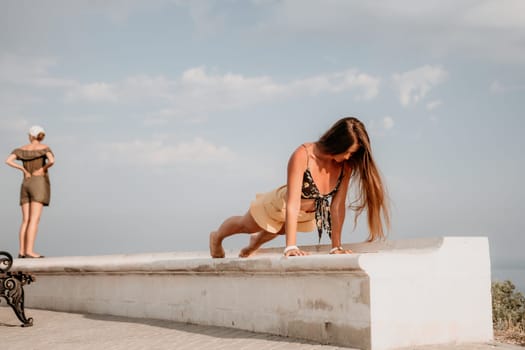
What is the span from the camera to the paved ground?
5117mm

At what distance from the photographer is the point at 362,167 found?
6.07 m

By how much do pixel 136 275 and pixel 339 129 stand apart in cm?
296

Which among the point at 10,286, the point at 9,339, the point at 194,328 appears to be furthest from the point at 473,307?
the point at 10,286

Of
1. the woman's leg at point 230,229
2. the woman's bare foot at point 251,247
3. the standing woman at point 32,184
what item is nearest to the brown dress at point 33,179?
the standing woman at point 32,184

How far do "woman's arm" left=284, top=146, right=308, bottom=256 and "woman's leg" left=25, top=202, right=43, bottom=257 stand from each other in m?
6.55

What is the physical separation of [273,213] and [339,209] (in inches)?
25.7

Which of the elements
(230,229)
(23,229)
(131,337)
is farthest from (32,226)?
(131,337)

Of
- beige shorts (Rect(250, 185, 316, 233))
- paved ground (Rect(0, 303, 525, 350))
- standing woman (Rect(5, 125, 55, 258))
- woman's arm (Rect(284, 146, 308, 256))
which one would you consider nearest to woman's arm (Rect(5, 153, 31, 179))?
standing woman (Rect(5, 125, 55, 258))

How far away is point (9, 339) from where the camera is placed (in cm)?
645

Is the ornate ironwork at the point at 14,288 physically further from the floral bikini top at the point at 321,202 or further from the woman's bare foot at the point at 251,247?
the floral bikini top at the point at 321,202

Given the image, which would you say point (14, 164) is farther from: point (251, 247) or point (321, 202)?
point (321, 202)

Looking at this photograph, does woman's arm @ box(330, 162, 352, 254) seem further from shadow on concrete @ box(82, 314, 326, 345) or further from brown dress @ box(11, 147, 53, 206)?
brown dress @ box(11, 147, 53, 206)

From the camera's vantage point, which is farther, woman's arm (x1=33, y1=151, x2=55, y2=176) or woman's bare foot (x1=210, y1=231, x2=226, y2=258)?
woman's arm (x1=33, y1=151, x2=55, y2=176)

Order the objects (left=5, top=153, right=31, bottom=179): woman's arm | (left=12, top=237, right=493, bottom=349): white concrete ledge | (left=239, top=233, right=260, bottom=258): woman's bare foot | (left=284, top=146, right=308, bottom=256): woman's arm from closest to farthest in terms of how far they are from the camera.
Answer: (left=12, top=237, right=493, bottom=349): white concrete ledge → (left=284, top=146, right=308, bottom=256): woman's arm → (left=239, top=233, right=260, bottom=258): woman's bare foot → (left=5, top=153, right=31, bottom=179): woman's arm
